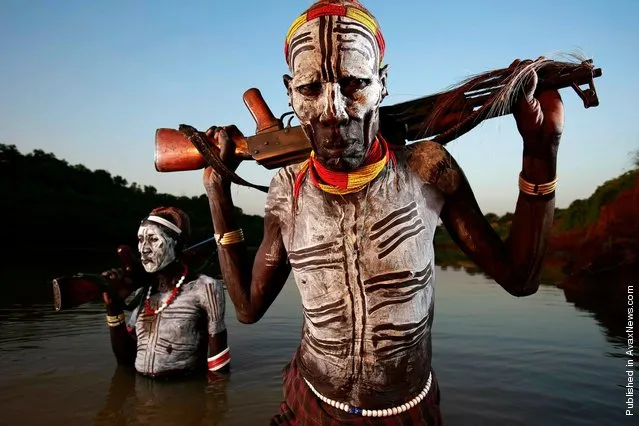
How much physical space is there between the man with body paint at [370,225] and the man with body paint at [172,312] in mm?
3862

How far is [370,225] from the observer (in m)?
1.74

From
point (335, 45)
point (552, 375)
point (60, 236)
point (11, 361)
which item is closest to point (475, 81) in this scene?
point (335, 45)

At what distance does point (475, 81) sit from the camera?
1.78m

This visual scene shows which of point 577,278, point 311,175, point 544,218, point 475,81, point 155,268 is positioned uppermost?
point 475,81

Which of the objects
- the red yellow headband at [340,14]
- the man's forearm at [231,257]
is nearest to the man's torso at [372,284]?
the man's forearm at [231,257]

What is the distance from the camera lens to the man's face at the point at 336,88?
1.61 metres

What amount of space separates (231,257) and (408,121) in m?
0.96

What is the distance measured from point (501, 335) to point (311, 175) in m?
7.38

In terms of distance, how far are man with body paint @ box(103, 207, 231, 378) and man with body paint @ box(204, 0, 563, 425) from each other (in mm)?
3862

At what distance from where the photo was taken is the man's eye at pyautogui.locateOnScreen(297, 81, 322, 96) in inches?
64.9

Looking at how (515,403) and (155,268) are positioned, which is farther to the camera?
(155,268)

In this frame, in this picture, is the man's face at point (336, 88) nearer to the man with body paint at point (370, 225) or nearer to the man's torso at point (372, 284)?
the man with body paint at point (370, 225)

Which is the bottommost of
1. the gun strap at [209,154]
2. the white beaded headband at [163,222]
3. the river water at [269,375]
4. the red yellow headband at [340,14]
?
the river water at [269,375]

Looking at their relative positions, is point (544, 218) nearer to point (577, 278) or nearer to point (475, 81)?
point (475, 81)
